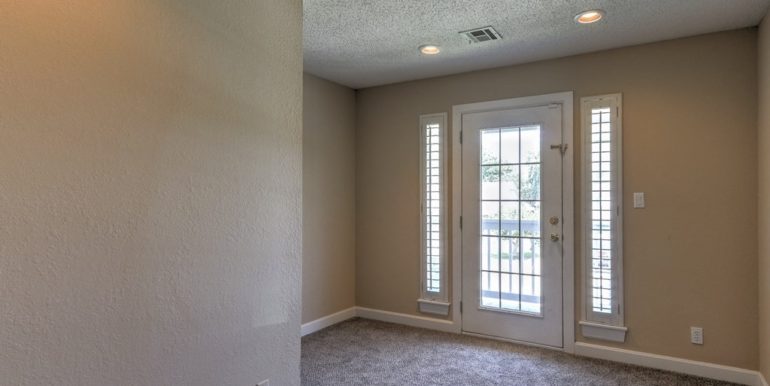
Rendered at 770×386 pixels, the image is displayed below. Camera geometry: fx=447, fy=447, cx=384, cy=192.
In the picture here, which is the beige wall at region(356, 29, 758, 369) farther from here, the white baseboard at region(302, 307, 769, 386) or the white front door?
the white front door

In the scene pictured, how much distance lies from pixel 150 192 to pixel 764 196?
11.2 ft

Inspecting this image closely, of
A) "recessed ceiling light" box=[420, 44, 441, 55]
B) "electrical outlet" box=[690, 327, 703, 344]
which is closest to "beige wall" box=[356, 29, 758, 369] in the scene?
"electrical outlet" box=[690, 327, 703, 344]

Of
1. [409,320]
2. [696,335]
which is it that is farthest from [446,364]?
[696,335]

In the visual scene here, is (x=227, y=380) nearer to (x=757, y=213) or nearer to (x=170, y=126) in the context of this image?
(x=170, y=126)

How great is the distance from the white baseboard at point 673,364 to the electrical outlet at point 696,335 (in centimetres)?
14

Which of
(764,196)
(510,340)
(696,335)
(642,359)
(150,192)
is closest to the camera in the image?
(150,192)

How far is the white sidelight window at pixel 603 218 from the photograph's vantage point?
3.32 meters

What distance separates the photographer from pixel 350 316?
4.52 meters

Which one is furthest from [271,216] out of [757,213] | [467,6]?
[757,213]

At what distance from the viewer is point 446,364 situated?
129 inches

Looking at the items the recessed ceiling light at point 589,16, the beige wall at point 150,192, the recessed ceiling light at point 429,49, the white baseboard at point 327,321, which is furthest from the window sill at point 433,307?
the recessed ceiling light at point 589,16

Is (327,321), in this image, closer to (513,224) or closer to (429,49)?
(513,224)

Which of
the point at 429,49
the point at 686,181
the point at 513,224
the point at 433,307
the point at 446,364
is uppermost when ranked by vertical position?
the point at 429,49

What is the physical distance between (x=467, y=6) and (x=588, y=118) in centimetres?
144
